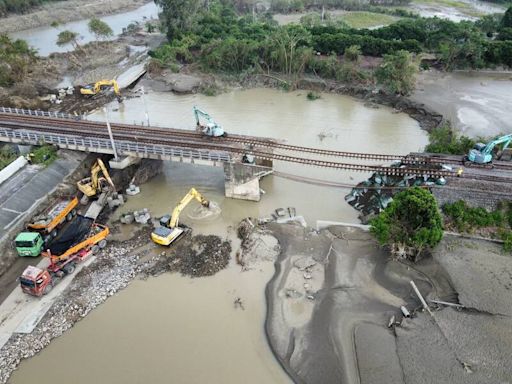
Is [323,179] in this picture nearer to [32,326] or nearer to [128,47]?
[32,326]

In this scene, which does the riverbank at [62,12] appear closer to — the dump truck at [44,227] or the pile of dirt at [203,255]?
the dump truck at [44,227]

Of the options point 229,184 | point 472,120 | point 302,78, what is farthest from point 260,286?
point 302,78

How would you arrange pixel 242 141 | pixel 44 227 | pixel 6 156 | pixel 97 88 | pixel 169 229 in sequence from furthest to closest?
pixel 97 88 < pixel 242 141 < pixel 6 156 < pixel 169 229 < pixel 44 227

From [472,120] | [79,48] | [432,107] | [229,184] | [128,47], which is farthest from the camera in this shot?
[128,47]

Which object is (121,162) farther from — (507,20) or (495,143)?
(507,20)

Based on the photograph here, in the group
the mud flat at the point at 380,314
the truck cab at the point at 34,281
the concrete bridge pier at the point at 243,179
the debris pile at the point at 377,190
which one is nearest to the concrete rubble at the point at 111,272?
the truck cab at the point at 34,281

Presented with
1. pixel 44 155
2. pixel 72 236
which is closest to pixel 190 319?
pixel 72 236

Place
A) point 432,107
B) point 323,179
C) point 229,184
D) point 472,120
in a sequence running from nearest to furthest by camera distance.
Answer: point 229,184 → point 323,179 → point 472,120 → point 432,107

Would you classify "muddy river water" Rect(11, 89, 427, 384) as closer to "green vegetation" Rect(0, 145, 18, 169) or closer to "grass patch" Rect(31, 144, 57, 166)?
"grass patch" Rect(31, 144, 57, 166)
